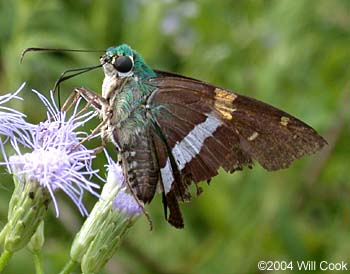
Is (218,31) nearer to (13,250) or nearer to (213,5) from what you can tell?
(213,5)

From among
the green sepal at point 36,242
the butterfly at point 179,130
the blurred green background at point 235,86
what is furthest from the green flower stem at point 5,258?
the blurred green background at point 235,86

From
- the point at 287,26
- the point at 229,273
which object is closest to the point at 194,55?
the point at 287,26

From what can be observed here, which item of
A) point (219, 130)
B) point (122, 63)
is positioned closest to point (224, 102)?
point (219, 130)

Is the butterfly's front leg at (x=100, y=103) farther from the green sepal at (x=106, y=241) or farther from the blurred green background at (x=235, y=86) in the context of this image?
the blurred green background at (x=235, y=86)

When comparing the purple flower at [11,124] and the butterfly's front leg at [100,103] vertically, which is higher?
the butterfly's front leg at [100,103]

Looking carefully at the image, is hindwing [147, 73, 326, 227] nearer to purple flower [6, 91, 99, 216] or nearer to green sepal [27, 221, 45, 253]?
purple flower [6, 91, 99, 216]
